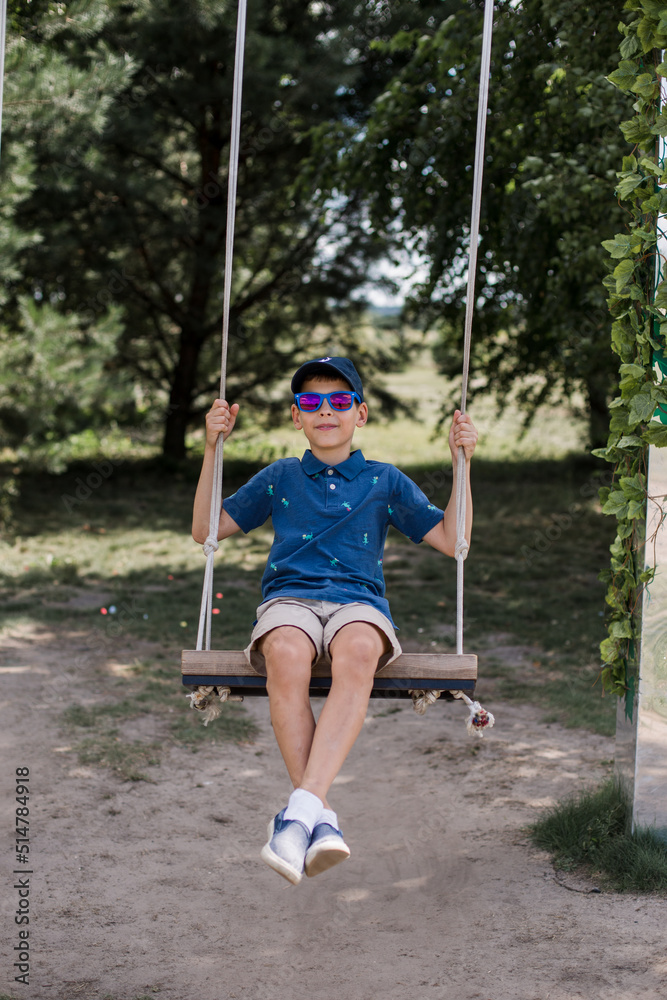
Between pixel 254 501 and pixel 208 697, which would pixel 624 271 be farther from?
pixel 208 697

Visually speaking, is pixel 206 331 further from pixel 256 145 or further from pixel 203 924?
pixel 203 924

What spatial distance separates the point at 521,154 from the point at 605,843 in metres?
4.53

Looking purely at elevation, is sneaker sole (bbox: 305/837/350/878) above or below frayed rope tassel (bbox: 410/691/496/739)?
below

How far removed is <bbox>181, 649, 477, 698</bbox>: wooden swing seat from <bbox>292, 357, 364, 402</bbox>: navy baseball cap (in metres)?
0.87

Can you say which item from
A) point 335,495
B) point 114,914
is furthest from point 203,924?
point 335,495

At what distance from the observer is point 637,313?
3168 millimetres

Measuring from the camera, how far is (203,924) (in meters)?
3.03

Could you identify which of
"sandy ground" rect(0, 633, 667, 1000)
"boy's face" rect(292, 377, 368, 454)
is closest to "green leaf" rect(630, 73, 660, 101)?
"boy's face" rect(292, 377, 368, 454)

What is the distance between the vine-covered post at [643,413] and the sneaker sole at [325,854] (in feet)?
4.29

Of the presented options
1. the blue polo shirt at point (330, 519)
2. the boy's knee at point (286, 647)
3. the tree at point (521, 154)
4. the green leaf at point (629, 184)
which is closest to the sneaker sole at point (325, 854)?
the boy's knee at point (286, 647)

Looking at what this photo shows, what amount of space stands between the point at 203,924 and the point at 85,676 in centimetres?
259

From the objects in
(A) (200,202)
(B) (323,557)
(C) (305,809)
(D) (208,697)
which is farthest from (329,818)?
(A) (200,202)

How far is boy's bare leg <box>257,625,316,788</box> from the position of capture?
8.23ft

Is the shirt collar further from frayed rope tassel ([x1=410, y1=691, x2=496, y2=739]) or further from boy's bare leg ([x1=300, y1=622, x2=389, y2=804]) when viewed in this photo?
frayed rope tassel ([x1=410, y1=691, x2=496, y2=739])
